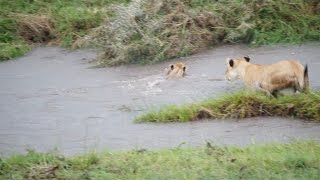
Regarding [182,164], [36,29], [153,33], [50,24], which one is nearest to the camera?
[182,164]

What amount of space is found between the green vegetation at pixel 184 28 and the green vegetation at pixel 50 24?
0.15 feet

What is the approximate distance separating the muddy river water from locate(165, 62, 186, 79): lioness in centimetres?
14

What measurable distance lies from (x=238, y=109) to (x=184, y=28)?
174 inches

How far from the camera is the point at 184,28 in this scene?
12742mm

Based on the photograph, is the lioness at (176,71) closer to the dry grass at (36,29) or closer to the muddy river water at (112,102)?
the muddy river water at (112,102)

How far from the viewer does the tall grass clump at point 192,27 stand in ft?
40.7

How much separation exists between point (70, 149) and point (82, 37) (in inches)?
256

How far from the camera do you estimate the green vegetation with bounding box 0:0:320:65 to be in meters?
12.4

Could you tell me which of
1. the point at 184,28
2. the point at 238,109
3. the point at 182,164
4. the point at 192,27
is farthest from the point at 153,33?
the point at 182,164

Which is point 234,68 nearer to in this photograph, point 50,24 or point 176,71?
point 176,71

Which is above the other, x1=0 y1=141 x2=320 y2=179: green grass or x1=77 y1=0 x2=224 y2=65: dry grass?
x1=77 y1=0 x2=224 y2=65: dry grass

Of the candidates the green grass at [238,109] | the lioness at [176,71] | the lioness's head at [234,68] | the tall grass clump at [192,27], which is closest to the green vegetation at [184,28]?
the tall grass clump at [192,27]

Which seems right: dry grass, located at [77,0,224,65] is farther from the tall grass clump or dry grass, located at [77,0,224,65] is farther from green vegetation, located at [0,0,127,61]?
green vegetation, located at [0,0,127,61]

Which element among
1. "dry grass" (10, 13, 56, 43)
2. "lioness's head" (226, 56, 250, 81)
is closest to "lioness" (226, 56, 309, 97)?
"lioness's head" (226, 56, 250, 81)
